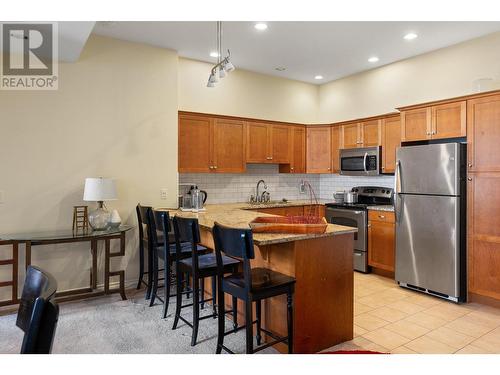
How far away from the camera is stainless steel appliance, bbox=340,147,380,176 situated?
5073 millimetres

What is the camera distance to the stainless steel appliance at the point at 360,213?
15.9 ft

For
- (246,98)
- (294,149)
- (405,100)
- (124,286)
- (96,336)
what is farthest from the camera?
(294,149)

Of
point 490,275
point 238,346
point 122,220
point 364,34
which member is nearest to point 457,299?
point 490,275

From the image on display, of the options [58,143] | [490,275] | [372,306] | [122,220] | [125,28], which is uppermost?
[125,28]

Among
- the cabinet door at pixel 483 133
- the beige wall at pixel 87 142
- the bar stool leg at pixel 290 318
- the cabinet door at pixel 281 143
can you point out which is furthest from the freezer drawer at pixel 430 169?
the beige wall at pixel 87 142

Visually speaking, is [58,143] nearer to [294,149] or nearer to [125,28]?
[125,28]

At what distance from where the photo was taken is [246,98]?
17.8 ft

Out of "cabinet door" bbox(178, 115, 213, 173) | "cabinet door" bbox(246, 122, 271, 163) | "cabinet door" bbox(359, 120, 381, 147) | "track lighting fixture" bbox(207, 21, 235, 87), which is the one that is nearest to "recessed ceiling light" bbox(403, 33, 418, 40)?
"cabinet door" bbox(359, 120, 381, 147)

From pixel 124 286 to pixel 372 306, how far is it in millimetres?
2795

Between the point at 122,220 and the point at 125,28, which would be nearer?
the point at 125,28

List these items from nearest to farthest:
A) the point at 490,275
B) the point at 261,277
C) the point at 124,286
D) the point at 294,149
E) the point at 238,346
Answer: the point at 261,277, the point at 238,346, the point at 490,275, the point at 124,286, the point at 294,149

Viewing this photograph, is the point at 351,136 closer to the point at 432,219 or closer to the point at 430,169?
the point at 430,169

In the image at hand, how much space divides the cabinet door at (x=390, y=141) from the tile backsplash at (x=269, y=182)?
1.00 feet

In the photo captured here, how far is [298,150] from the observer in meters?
5.85
